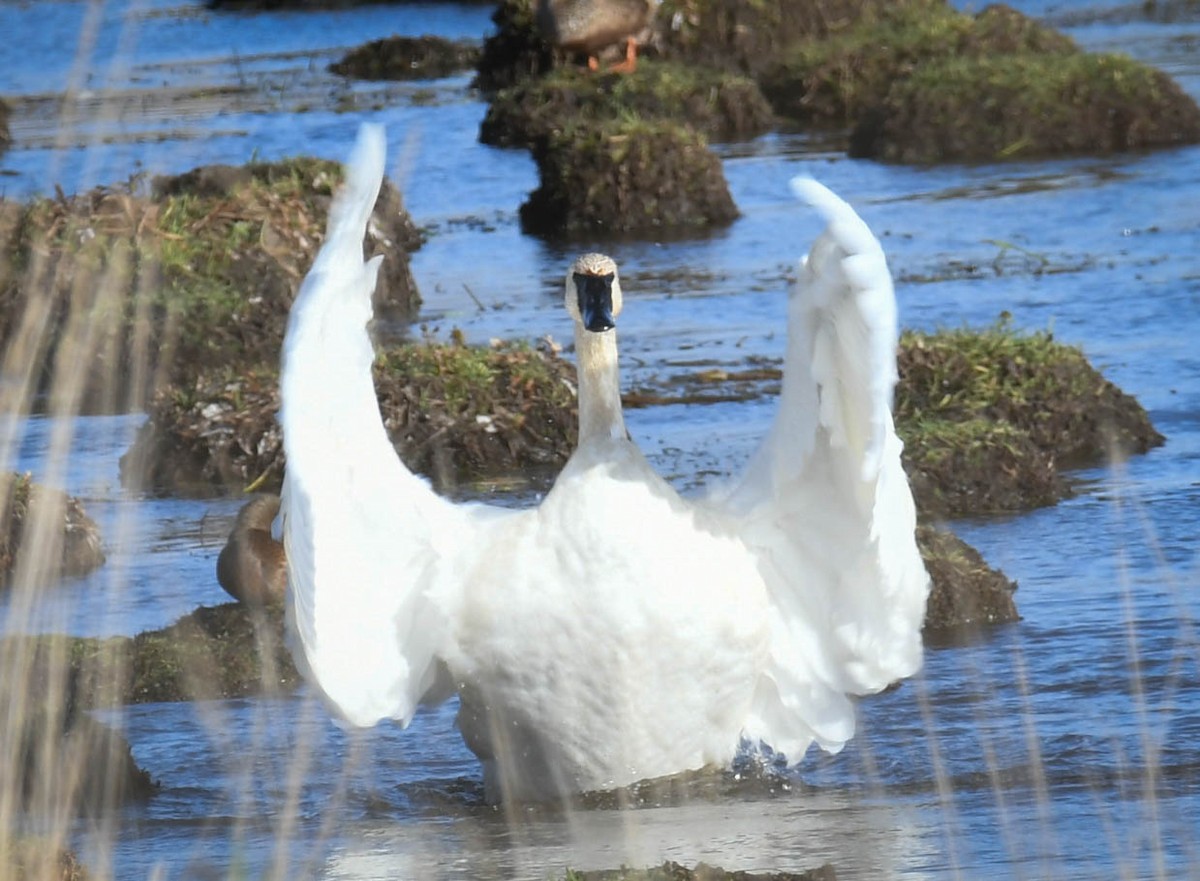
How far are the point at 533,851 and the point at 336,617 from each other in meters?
0.79

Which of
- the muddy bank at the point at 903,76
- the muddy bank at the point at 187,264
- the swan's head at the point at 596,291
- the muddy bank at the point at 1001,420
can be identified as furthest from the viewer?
the muddy bank at the point at 903,76

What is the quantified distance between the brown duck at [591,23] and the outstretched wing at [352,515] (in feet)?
53.4

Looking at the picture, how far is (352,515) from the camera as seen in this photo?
5949mm

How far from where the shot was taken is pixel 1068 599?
812 cm

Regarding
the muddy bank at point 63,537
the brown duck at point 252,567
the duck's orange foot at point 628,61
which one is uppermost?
the brown duck at point 252,567

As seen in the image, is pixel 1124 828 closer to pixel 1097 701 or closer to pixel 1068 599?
pixel 1097 701

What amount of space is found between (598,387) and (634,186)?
10744 mm

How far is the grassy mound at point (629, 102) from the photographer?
2055 cm

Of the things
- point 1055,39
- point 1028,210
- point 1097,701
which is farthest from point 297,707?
point 1055,39

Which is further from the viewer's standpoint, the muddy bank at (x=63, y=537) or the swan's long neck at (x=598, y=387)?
the muddy bank at (x=63, y=537)

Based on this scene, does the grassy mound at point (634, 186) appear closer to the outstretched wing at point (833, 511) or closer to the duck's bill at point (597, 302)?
the duck's bill at point (597, 302)

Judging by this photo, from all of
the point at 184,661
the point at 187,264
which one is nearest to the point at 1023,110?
the point at 187,264

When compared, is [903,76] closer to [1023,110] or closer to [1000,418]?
[1023,110]

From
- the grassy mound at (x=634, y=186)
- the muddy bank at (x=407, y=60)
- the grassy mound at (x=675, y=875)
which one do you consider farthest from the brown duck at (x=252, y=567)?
the muddy bank at (x=407, y=60)
